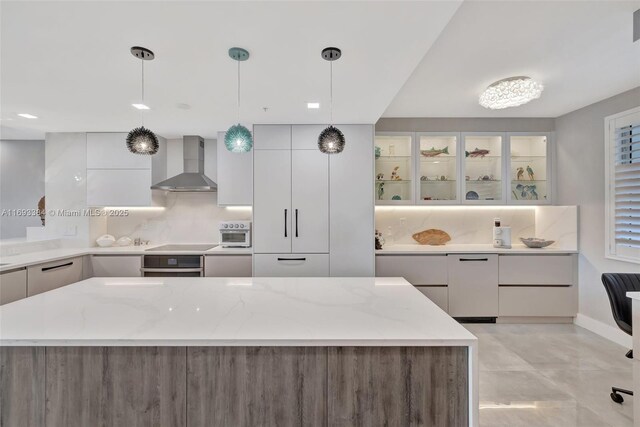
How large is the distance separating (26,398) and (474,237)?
4362 mm

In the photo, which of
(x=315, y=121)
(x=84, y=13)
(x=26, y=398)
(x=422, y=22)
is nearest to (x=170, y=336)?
(x=26, y=398)

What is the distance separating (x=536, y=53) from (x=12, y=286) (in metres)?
4.70

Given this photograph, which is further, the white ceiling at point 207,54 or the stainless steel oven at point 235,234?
the stainless steel oven at point 235,234

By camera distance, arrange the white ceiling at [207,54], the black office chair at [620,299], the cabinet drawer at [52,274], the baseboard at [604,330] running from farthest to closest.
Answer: the baseboard at [604,330] → the cabinet drawer at [52,274] → the black office chair at [620,299] → the white ceiling at [207,54]

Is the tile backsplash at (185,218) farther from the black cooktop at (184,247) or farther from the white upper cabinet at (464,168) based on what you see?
the white upper cabinet at (464,168)

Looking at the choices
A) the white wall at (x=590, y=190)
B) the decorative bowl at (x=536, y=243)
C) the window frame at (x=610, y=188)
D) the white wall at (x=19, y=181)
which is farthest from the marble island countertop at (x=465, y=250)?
the white wall at (x=19, y=181)

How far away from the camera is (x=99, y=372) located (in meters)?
1.24

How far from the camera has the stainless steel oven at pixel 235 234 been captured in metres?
3.69

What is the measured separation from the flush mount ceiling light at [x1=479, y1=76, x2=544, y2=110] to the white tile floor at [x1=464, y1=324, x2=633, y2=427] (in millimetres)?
2363

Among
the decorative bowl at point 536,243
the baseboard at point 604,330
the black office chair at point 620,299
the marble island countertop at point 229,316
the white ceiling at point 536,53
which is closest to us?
the marble island countertop at point 229,316

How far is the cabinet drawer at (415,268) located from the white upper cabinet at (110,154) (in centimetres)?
317

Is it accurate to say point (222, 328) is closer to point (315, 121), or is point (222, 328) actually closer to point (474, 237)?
point (315, 121)

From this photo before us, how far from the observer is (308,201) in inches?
134

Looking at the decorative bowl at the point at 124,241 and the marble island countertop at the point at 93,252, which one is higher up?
the decorative bowl at the point at 124,241
